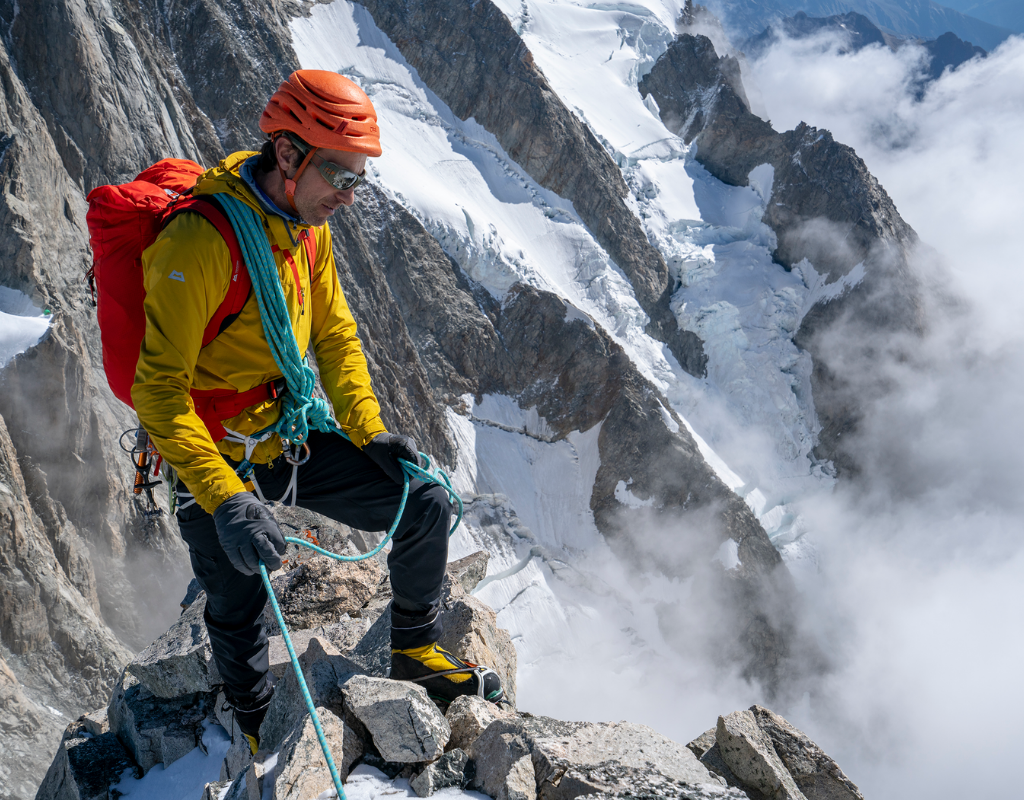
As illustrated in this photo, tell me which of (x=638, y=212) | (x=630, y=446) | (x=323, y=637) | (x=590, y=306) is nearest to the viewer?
(x=323, y=637)

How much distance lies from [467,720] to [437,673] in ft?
1.19

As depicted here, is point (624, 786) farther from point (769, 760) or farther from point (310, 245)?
point (310, 245)

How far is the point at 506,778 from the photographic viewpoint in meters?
2.87

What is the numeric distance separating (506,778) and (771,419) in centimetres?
4566

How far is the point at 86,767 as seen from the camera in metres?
4.75

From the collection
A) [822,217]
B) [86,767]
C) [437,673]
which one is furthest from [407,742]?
[822,217]

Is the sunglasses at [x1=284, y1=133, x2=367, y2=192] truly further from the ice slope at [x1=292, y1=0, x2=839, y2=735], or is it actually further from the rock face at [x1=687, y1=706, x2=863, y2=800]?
the ice slope at [x1=292, y1=0, x2=839, y2=735]

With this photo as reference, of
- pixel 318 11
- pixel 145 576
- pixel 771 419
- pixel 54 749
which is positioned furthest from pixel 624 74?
pixel 54 749

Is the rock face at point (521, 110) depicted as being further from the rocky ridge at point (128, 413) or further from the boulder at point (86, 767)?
the boulder at point (86, 767)

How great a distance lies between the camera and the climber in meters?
2.75

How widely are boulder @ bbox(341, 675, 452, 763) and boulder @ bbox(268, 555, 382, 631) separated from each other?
2283mm

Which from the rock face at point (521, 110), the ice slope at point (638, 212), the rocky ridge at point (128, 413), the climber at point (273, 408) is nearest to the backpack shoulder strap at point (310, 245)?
the climber at point (273, 408)

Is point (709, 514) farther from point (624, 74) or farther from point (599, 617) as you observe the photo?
point (624, 74)

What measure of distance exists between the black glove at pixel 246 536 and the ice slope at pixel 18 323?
14278 millimetres
